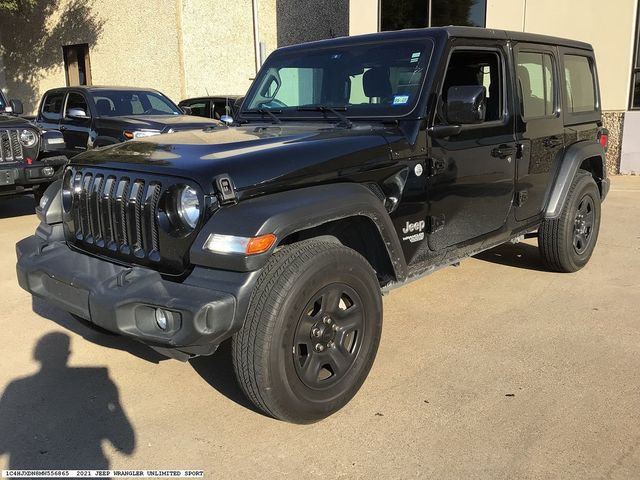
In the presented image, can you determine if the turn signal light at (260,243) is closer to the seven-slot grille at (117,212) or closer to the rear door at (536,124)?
the seven-slot grille at (117,212)

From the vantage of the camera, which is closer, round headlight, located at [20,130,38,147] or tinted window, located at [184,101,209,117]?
round headlight, located at [20,130,38,147]

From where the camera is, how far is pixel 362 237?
3342 millimetres

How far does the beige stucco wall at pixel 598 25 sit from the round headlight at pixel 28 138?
8.53 meters

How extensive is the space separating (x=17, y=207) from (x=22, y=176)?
2266mm

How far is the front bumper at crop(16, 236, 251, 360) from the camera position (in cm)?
247

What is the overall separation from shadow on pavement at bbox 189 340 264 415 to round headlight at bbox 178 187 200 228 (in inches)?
41.3

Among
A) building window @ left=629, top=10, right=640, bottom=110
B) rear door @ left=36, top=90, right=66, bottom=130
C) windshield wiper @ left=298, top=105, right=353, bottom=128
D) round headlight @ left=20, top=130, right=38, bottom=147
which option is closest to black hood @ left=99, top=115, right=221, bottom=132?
rear door @ left=36, top=90, right=66, bottom=130

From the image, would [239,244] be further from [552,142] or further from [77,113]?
[77,113]

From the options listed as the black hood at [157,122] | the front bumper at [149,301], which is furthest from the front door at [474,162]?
the black hood at [157,122]

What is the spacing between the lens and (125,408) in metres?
3.17

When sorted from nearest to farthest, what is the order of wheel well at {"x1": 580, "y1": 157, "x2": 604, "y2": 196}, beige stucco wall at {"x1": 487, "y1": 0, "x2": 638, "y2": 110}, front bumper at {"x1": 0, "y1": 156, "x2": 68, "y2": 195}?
wheel well at {"x1": 580, "y1": 157, "x2": 604, "y2": 196}, front bumper at {"x1": 0, "y1": 156, "x2": 68, "y2": 195}, beige stucco wall at {"x1": 487, "y1": 0, "x2": 638, "y2": 110}

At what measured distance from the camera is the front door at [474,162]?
143 inches

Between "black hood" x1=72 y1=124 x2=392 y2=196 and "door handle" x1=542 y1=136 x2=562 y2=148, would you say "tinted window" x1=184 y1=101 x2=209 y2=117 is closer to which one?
"door handle" x1=542 y1=136 x2=562 y2=148

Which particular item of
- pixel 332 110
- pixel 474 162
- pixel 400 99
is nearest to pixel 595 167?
pixel 474 162
